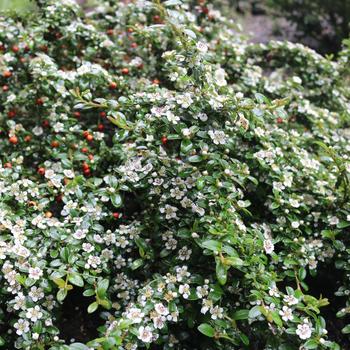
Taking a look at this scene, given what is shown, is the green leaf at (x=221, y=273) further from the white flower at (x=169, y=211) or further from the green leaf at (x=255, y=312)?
the white flower at (x=169, y=211)

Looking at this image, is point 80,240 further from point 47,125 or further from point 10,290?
point 47,125

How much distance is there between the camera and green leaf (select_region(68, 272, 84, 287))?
72.7 inches

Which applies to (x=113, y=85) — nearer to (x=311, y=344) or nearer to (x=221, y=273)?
(x=221, y=273)

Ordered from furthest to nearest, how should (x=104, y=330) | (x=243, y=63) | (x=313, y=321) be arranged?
(x=243, y=63) → (x=313, y=321) → (x=104, y=330)

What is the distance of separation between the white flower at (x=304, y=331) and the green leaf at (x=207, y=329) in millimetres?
295

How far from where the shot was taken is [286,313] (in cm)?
188

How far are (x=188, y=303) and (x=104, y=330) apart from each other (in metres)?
0.35

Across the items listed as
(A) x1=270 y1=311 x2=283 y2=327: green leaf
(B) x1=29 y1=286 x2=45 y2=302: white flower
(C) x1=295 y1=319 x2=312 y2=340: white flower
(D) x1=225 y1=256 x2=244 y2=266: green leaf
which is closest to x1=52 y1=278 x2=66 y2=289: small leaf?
(B) x1=29 y1=286 x2=45 y2=302: white flower

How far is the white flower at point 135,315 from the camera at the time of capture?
1782 millimetres

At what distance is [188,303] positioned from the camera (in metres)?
2.00

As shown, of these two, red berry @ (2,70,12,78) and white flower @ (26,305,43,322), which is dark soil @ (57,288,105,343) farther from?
red berry @ (2,70,12,78)

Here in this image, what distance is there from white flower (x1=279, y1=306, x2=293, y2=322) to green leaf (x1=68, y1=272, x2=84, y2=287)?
71 cm

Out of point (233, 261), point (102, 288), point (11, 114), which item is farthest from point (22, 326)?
point (11, 114)

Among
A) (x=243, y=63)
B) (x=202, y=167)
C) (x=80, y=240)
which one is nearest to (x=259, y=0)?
(x=243, y=63)
